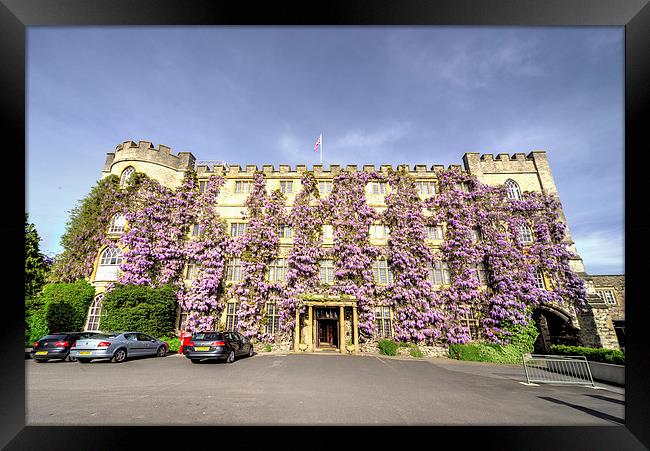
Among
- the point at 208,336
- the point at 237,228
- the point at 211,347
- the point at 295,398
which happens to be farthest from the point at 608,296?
the point at 208,336

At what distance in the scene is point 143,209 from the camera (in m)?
20.9

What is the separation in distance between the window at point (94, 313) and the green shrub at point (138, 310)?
1.24m

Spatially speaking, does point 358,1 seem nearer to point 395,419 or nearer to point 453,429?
point 453,429

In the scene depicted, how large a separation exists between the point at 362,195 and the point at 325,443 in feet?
65.0

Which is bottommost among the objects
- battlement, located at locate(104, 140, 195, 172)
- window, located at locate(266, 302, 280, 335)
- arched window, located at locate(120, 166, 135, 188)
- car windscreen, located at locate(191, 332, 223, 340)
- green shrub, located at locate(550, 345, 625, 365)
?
green shrub, located at locate(550, 345, 625, 365)

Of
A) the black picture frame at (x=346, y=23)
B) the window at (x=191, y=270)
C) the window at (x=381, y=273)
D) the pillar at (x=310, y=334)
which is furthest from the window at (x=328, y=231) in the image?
the black picture frame at (x=346, y=23)

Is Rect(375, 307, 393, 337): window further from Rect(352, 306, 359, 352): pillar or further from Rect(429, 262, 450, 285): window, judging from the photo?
Rect(429, 262, 450, 285): window

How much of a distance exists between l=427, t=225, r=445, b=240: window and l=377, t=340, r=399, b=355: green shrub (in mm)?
8515

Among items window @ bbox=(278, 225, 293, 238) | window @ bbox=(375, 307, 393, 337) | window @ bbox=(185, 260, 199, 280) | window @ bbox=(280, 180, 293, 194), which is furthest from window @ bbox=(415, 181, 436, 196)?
window @ bbox=(185, 260, 199, 280)

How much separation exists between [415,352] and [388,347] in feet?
5.90

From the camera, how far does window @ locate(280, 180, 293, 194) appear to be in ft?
76.2

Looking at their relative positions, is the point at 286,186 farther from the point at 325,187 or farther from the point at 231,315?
the point at 231,315

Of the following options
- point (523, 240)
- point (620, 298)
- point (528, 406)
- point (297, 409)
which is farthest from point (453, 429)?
point (620, 298)

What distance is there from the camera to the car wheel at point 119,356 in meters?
12.8
